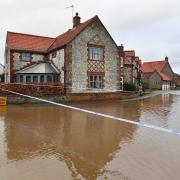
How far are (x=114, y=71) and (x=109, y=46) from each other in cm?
297

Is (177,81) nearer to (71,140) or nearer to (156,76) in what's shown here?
(156,76)

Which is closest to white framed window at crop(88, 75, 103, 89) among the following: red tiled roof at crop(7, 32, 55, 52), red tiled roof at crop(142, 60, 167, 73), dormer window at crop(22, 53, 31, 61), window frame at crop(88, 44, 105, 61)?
window frame at crop(88, 44, 105, 61)

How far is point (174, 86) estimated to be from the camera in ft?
277

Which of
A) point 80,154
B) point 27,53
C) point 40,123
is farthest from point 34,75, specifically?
point 80,154

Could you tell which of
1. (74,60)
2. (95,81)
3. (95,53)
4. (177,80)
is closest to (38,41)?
(74,60)

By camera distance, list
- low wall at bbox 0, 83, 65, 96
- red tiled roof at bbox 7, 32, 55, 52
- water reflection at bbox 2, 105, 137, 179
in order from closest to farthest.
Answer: water reflection at bbox 2, 105, 137, 179 → low wall at bbox 0, 83, 65, 96 → red tiled roof at bbox 7, 32, 55, 52

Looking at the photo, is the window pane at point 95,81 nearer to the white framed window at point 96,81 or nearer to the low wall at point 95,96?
the white framed window at point 96,81

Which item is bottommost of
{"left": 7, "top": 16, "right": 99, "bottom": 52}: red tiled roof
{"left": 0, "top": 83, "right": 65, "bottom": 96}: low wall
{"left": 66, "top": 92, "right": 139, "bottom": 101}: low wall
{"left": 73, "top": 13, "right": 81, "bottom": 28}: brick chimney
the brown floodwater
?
the brown floodwater

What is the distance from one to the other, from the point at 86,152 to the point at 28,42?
25094 mm

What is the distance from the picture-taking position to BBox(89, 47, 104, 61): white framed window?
28.5 metres

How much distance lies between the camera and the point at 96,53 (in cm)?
2889

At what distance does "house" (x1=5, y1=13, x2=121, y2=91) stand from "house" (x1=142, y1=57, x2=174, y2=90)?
141ft

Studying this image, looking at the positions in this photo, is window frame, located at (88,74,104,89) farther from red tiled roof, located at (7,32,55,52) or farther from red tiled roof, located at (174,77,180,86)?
red tiled roof, located at (174,77,180,86)

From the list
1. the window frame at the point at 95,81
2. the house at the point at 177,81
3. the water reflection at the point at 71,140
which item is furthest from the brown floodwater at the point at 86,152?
the house at the point at 177,81
